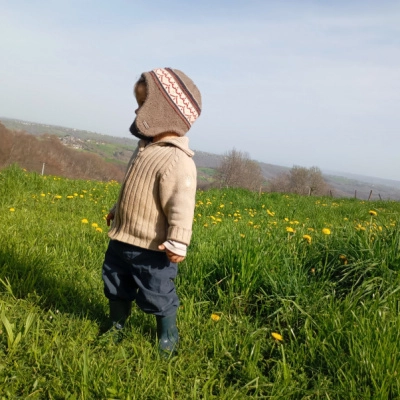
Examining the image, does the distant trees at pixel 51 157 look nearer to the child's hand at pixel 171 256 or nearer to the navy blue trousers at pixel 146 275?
the navy blue trousers at pixel 146 275

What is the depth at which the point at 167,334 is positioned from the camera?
7.21ft

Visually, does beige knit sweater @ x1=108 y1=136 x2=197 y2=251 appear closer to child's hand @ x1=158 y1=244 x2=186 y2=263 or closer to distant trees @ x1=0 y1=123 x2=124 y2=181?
child's hand @ x1=158 y1=244 x2=186 y2=263

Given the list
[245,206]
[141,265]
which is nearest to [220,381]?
[141,265]

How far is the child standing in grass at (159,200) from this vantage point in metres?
1.98

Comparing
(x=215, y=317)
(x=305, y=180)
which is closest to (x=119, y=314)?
(x=215, y=317)

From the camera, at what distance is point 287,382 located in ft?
6.13

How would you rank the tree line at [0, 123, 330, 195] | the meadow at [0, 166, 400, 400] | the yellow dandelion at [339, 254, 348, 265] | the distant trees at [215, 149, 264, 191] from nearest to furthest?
the meadow at [0, 166, 400, 400], the yellow dandelion at [339, 254, 348, 265], the tree line at [0, 123, 330, 195], the distant trees at [215, 149, 264, 191]

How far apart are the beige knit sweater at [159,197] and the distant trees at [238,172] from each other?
66.9m

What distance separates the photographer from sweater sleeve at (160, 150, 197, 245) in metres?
1.96

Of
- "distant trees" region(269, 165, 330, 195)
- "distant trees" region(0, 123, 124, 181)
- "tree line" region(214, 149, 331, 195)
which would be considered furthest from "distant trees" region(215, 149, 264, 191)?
"distant trees" region(0, 123, 124, 181)

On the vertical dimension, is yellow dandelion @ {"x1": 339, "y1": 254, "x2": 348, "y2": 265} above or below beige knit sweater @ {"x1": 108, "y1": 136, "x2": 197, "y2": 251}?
below

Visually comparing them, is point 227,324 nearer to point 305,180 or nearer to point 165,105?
point 165,105

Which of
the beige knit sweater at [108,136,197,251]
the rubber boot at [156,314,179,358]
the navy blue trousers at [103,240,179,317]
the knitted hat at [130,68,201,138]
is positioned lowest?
the rubber boot at [156,314,179,358]

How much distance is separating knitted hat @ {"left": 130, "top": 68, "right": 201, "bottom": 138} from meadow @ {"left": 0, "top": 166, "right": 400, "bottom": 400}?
115cm
